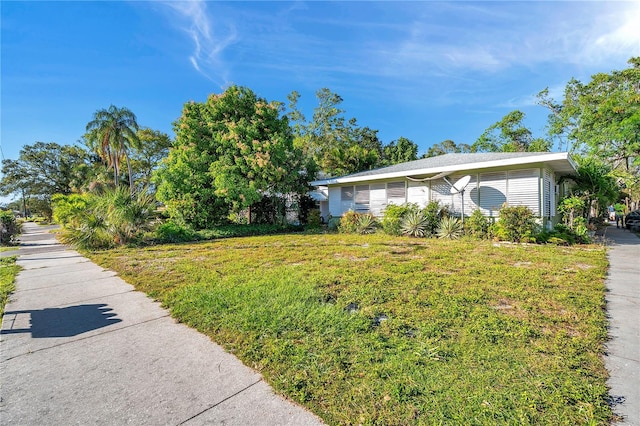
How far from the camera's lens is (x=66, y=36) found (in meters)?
6.95

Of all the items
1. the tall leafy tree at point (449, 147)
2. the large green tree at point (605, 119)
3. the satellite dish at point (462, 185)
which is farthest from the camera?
the tall leafy tree at point (449, 147)

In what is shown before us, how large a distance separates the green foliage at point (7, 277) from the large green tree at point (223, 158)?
610 centimetres

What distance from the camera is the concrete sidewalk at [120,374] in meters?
2.00

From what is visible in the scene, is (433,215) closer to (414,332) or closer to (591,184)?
(591,184)

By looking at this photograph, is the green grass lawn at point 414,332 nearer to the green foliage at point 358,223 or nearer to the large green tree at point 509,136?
the green foliage at point 358,223

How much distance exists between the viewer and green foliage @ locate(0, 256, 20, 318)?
470 centimetres

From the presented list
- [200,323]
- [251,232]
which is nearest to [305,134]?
[251,232]

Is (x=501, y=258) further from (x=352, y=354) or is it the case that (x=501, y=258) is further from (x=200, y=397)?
(x=200, y=397)

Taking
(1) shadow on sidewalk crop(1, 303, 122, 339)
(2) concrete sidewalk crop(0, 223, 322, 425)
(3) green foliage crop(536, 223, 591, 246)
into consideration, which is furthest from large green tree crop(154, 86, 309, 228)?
(3) green foliage crop(536, 223, 591, 246)

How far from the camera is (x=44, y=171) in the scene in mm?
38906

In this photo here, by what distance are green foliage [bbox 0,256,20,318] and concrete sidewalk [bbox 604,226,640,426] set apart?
23.3ft

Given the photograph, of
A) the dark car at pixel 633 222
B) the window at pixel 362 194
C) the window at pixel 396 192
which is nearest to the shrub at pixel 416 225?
the window at pixel 396 192

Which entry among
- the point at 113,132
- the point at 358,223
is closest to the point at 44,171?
the point at 113,132

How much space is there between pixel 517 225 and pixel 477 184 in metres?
2.50
